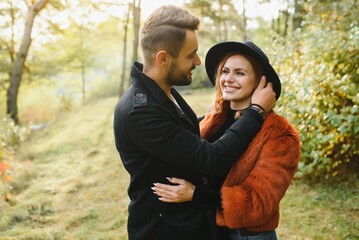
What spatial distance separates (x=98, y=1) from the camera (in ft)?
50.4

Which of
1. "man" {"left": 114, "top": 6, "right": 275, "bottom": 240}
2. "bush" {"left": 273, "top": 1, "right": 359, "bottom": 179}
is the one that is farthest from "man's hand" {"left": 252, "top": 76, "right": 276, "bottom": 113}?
"bush" {"left": 273, "top": 1, "right": 359, "bottom": 179}

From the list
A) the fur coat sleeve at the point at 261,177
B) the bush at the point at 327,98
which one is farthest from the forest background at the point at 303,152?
the fur coat sleeve at the point at 261,177

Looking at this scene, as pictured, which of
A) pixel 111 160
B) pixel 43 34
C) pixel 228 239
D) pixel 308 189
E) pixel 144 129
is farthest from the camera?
pixel 43 34

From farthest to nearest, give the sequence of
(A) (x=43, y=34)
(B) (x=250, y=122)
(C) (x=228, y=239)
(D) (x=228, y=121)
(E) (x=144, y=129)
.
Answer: (A) (x=43, y=34) < (D) (x=228, y=121) < (C) (x=228, y=239) < (B) (x=250, y=122) < (E) (x=144, y=129)

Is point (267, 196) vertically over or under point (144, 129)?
under

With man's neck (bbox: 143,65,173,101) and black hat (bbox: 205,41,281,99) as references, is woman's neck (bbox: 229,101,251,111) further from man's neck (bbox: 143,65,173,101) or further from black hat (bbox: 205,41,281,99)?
man's neck (bbox: 143,65,173,101)

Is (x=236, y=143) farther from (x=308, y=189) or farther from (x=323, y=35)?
(x=308, y=189)

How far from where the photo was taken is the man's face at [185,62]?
194 cm

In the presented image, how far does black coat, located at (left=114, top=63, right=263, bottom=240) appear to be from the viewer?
5.91 feet

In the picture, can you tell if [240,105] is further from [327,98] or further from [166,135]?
[327,98]

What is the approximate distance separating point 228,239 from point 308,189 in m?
3.90

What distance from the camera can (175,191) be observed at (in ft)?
6.25

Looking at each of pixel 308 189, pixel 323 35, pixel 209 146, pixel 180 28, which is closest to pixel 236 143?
pixel 209 146

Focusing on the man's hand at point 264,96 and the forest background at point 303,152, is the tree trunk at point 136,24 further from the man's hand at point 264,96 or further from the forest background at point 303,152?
the man's hand at point 264,96
